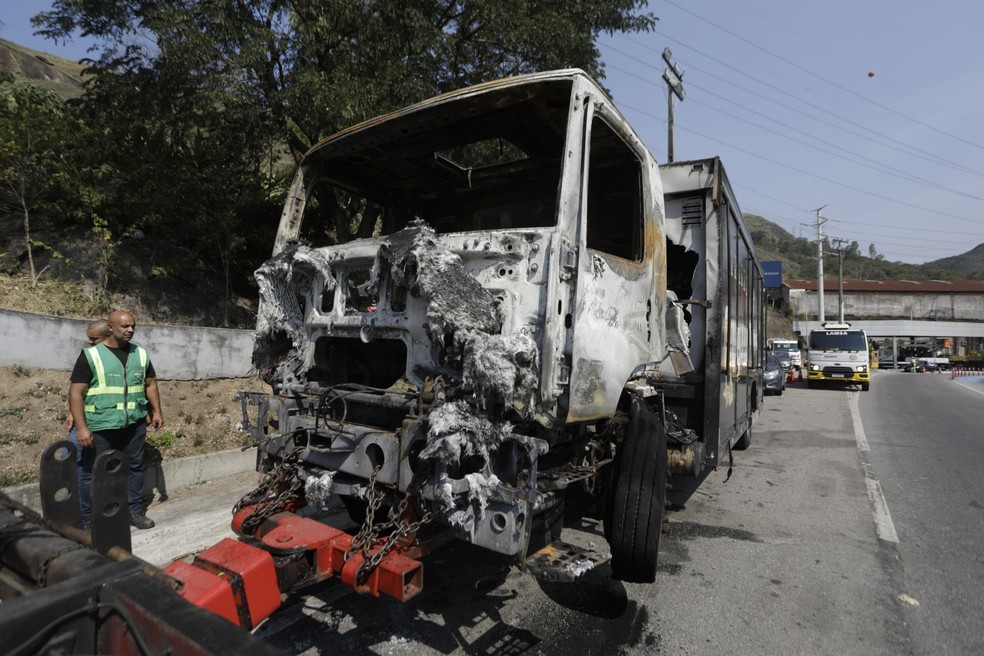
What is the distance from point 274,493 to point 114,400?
213cm

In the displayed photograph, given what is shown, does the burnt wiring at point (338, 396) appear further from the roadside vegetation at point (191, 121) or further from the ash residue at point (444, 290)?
the roadside vegetation at point (191, 121)

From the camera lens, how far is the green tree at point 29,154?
742cm

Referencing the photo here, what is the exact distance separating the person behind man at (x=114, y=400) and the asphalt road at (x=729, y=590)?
2.07 feet

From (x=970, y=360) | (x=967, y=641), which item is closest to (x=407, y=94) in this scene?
(x=967, y=641)

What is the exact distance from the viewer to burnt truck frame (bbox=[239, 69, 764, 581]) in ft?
8.11

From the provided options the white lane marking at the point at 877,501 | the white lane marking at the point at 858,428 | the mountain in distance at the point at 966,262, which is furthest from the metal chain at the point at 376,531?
the mountain in distance at the point at 966,262

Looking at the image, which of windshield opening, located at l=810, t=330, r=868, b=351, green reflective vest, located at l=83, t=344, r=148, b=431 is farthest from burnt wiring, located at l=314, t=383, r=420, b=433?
windshield opening, located at l=810, t=330, r=868, b=351

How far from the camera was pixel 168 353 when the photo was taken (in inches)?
262

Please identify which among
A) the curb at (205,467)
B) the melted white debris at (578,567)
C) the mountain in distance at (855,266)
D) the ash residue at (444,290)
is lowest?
the curb at (205,467)

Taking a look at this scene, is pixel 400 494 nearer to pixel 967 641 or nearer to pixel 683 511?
pixel 967 641

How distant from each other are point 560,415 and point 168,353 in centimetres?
590

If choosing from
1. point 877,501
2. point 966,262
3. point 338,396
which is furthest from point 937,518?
point 966,262

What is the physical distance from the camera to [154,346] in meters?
6.49

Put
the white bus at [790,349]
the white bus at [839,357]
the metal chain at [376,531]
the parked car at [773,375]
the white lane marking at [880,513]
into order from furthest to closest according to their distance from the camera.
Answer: the white bus at [790,349] → the white bus at [839,357] → the parked car at [773,375] → the white lane marking at [880,513] → the metal chain at [376,531]
